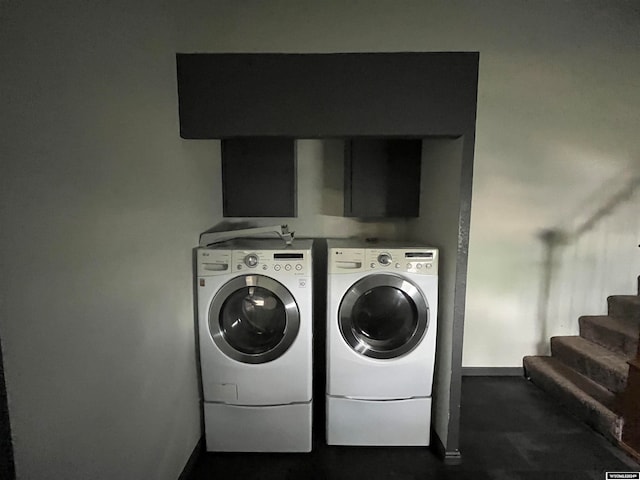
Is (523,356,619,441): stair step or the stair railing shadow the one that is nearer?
(523,356,619,441): stair step

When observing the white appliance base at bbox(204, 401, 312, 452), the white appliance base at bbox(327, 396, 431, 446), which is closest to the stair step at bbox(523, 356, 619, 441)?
the white appliance base at bbox(327, 396, 431, 446)

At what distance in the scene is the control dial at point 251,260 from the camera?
6.98ft

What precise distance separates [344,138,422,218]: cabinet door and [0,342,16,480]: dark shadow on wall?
227cm

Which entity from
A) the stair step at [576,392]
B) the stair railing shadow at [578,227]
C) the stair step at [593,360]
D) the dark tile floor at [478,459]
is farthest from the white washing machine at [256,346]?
the stair railing shadow at [578,227]

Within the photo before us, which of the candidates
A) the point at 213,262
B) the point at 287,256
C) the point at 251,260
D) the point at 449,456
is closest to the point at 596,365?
the point at 449,456

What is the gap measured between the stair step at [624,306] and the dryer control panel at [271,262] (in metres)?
2.56

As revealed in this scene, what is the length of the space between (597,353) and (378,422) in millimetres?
1742

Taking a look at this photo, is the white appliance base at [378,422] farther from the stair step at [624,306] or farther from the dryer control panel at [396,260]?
the stair step at [624,306]

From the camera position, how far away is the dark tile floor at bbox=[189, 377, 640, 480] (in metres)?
2.10

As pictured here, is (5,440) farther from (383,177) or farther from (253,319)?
(383,177)

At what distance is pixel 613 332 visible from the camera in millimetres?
2777

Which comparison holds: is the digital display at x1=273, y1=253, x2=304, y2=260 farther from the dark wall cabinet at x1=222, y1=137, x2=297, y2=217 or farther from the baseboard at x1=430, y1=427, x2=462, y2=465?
the baseboard at x1=430, y1=427, x2=462, y2=465

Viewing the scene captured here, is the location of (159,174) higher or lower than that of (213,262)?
higher

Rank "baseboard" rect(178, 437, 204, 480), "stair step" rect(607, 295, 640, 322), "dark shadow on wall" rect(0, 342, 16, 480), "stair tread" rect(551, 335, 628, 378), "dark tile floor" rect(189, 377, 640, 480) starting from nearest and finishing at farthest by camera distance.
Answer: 1. "dark shadow on wall" rect(0, 342, 16, 480)
2. "baseboard" rect(178, 437, 204, 480)
3. "dark tile floor" rect(189, 377, 640, 480)
4. "stair tread" rect(551, 335, 628, 378)
5. "stair step" rect(607, 295, 640, 322)
